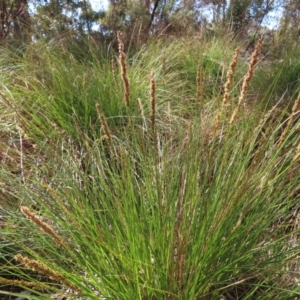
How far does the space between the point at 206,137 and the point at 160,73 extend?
72.6 inches

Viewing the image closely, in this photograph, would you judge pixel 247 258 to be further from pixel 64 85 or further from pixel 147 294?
pixel 64 85

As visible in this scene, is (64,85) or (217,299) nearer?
(217,299)

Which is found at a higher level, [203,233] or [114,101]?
[114,101]

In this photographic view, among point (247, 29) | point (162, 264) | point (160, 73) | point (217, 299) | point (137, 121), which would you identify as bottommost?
point (217, 299)

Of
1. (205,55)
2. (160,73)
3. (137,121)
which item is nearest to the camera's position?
(137,121)

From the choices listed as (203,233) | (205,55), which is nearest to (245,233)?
(203,233)

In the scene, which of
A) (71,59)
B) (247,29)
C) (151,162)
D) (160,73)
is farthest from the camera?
(247,29)

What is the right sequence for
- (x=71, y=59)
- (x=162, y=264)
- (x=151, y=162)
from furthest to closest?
(x=71, y=59) < (x=151, y=162) < (x=162, y=264)

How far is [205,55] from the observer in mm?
3646

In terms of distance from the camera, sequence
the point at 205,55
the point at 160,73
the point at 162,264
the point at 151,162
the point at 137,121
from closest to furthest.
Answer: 1. the point at 162,264
2. the point at 151,162
3. the point at 137,121
4. the point at 160,73
5. the point at 205,55

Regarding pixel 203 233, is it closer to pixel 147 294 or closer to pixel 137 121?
pixel 147 294

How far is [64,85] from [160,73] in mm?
1059

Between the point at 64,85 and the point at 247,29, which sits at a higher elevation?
the point at 247,29

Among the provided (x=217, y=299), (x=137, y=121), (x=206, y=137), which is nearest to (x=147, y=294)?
(x=217, y=299)
